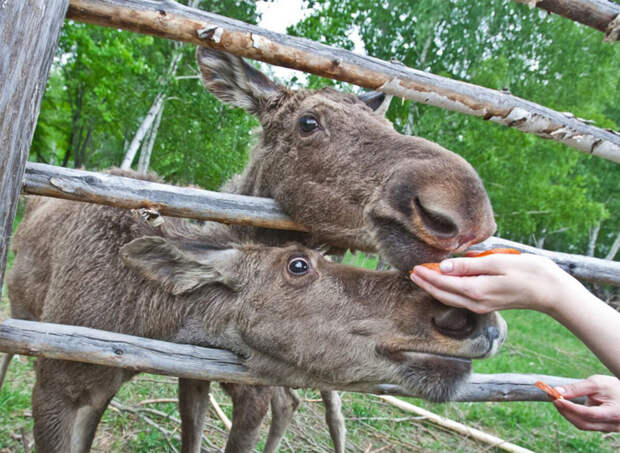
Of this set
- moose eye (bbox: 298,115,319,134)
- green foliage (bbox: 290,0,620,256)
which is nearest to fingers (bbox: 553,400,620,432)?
moose eye (bbox: 298,115,319,134)

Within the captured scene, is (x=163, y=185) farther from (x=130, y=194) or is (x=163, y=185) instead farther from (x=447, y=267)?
(x=447, y=267)

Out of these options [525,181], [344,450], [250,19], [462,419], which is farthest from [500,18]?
[344,450]

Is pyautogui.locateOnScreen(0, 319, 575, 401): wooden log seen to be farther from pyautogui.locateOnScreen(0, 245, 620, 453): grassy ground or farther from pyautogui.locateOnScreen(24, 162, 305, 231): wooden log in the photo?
pyautogui.locateOnScreen(0, 245, 620, 453): grassy ground

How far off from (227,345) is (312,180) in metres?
1.02

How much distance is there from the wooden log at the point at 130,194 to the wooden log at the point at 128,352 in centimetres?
62

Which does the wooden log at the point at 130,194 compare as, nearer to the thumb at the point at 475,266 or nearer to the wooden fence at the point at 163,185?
the wooden fence at the point at 163,185

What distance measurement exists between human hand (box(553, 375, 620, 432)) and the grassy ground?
6.44ft

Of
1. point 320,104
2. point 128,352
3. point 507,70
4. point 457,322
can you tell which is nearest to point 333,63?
point 320,104

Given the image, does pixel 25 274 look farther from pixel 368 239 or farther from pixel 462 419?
pixel 462 419

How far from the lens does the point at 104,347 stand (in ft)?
6.49

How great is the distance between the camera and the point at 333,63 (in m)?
2.35

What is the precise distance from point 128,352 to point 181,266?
0.54 metres

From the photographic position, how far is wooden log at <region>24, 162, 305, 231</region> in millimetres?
2002

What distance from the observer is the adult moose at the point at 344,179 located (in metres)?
1.74
